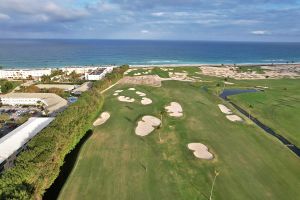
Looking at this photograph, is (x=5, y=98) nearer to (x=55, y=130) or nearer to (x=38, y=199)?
(x=55, y=130)

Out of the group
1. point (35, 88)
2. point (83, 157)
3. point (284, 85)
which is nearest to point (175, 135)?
point (83, 157)

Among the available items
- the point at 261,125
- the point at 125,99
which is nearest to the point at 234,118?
the point at 261,125

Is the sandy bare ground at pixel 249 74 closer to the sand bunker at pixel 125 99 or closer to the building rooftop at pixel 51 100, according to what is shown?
the sand bunker at pixel 125 99

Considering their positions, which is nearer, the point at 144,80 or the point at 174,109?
the point at 174,109

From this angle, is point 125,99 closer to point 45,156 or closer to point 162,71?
point 45,156

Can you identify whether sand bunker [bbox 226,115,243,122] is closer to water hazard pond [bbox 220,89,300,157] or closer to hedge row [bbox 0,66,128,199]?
water hazard pond [bbox 220,89,300,157]

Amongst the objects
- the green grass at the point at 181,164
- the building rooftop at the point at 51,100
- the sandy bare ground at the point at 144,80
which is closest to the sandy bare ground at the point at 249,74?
the sandy bare ground at the point at 144,80
